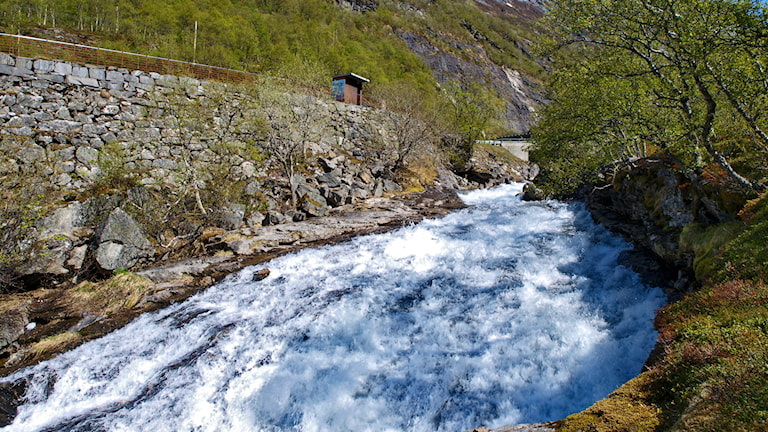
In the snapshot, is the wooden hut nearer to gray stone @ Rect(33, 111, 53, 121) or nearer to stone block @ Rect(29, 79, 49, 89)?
stone block @ Rect(29, 79, 49, 89)

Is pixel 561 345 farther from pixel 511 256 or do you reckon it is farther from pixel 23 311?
pixel 23 311

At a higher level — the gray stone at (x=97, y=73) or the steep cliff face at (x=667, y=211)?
the steep cliff face at (x=667, y=211)

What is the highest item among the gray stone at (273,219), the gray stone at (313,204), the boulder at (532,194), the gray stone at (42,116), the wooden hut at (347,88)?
the wooden hut at (347,88)

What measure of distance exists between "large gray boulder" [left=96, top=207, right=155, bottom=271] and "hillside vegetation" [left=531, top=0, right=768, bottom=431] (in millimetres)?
11514

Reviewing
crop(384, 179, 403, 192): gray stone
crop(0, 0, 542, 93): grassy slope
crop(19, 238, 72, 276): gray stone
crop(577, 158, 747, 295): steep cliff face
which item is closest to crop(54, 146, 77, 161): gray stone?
crop(19, 238, 72, 276): gray stone

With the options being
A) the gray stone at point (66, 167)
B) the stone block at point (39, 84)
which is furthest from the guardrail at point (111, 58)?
the gray stone at point (66, 167)

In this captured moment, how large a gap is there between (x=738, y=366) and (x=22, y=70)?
2243cm

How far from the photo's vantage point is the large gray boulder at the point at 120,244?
32.3 ft

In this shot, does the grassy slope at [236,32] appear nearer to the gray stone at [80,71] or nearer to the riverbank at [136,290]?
the gray stone at [80,71]

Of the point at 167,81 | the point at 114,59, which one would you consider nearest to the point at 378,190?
the point at 167,81

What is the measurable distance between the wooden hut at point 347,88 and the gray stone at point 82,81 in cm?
1382

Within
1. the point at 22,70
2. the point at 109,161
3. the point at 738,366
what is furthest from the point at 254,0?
the point at 738,366

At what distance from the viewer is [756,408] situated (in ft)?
7.75

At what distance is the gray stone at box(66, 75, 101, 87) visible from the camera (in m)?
15.2
